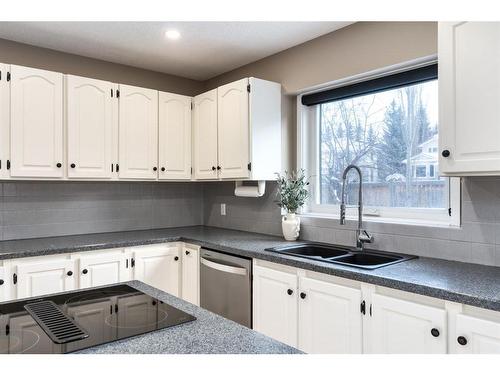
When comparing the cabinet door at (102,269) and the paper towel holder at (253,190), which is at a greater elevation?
the paper towel holder at (253,190)

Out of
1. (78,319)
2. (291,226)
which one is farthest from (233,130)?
(78,319)

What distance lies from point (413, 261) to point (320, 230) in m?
0.80

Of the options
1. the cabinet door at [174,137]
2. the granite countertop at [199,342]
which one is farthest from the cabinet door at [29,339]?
the cabinet door at [174,137]

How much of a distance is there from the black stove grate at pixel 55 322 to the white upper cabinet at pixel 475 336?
1387mm

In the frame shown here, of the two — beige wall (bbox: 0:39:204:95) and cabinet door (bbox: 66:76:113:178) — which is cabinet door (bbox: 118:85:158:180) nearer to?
cabinet door (bbox: 66:76:113:178)

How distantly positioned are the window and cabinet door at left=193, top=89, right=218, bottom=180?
77 centimetres

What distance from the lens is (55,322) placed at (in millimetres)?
1119

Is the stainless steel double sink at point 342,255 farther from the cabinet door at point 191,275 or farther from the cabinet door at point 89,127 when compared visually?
the cabinet door at point 89,127

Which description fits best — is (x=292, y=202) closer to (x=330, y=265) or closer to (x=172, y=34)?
(x=330, y=265)

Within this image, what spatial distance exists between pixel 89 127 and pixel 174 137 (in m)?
0.75

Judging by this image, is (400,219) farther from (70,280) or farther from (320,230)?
(70,280)

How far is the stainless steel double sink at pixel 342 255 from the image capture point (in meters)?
2.21

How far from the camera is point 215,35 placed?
278cm

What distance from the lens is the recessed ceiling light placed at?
107 inches
